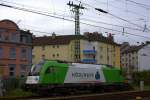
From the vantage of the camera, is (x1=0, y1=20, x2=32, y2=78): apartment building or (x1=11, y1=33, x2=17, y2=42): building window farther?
(x1=11, y1=33, x2=17, y2=42): building window

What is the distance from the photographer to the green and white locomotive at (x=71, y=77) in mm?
32969

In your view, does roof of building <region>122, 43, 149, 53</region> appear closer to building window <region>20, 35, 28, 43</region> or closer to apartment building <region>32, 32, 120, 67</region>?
apartment building <region>32, 32, 120, 67</region>

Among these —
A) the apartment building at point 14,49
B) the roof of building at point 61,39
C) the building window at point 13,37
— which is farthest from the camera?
the roof of building at point 61,39

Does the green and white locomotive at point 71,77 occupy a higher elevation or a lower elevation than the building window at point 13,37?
lower

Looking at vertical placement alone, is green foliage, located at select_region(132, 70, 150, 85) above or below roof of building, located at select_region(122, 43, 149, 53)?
below

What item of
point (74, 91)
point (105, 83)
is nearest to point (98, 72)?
point (105, 83)

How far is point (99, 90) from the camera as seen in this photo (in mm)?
40906

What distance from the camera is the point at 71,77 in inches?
1436

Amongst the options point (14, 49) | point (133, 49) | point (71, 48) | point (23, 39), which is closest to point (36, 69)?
point (14, 49)

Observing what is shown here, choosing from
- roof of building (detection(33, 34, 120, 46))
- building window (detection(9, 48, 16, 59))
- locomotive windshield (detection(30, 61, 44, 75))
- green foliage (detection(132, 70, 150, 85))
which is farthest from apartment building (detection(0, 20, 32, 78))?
roof of building (detection(33, 34, 120, 46))

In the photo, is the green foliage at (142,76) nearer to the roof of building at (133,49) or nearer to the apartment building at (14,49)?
the apartment building at (14,49)

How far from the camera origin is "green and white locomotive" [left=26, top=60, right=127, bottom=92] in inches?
1298

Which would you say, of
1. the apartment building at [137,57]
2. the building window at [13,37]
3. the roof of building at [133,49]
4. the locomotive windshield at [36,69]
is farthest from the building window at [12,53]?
the roof of building at [133,49]

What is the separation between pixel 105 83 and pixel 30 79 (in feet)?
34.3
